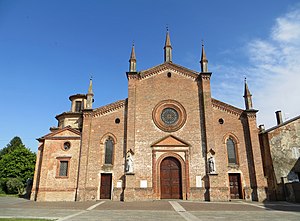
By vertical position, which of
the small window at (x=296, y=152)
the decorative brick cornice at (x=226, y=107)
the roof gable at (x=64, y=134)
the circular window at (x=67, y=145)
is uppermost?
the decorative brick cornice at (x=226, y=107)

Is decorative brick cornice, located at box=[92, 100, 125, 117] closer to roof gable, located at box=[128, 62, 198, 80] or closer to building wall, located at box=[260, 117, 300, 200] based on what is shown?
roof gable, located at box=[128, 62, 198, 80]

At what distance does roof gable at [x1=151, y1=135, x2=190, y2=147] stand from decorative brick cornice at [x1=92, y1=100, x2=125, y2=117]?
18.9ft

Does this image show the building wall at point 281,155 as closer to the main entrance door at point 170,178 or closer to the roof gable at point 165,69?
the main entrance door at point 170,178

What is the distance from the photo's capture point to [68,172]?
2378cm

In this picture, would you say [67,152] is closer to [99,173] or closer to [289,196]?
[99,173]

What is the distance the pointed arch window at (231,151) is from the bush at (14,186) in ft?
111

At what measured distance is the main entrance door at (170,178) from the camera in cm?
2328

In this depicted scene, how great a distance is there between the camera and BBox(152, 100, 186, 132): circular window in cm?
2531

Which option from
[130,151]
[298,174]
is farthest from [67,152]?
[298,174]

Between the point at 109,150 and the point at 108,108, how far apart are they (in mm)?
4557

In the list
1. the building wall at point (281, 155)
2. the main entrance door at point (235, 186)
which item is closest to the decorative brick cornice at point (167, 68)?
the building wall at point (281, 155)

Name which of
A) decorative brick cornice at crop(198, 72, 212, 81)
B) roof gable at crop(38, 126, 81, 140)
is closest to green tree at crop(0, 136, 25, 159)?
roof gable at crop(38, 126, 81, 140)

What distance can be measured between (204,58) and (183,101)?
579 centimetres

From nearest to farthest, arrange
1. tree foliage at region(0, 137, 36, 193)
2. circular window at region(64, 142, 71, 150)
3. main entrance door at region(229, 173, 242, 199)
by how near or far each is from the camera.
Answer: main entrance door at region(229, 173, 242, 199) → circular window at region(64, 142, 71, 150) → tree foliage at region(0, 137, 36, 193)
